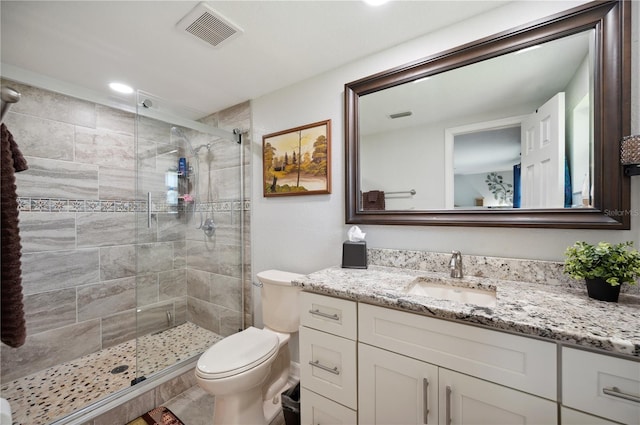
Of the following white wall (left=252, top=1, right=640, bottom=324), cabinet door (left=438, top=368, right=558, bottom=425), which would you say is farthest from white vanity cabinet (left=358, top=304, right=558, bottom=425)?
white wall (left=252, top=1, right=640, bottom=324)

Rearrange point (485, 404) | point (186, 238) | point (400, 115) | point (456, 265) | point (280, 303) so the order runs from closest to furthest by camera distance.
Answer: point (485, 404) < point (456, 265) < point (400, 115) < point (280, 303) < point (186, 238)

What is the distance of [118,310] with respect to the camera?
7.32ft

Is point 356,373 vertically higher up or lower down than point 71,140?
lower down

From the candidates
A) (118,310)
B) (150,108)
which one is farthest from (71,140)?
(118,310)

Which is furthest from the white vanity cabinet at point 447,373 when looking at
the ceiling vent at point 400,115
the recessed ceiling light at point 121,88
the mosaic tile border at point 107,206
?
the recessed ceiling light at point 121,88

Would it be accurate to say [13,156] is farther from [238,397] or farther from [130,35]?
[238,397]

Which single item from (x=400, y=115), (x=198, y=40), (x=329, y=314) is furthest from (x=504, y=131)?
(x=198, y=40)

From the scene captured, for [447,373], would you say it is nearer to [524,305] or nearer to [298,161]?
[524,305]

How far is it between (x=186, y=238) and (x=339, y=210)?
59.1 inches

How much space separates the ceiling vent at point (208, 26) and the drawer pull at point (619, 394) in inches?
80.0

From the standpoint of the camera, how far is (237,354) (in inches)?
54.9

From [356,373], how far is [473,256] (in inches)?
31.8

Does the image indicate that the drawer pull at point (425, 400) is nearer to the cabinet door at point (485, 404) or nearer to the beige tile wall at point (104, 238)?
the cabinet door at point (485, 404)

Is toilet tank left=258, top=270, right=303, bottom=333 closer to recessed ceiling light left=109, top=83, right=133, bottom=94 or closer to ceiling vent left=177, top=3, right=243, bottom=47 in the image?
ceiling vent left=177, top=3, right=243, bottom=47
